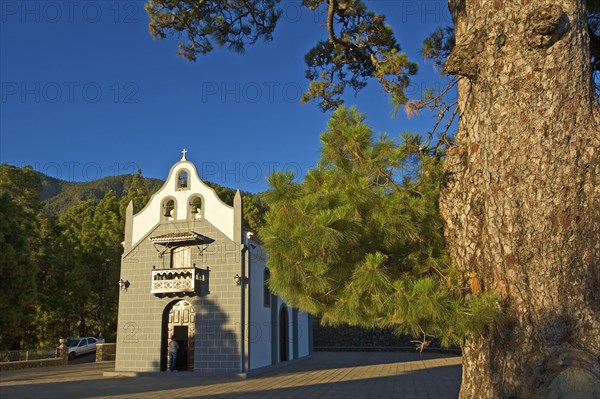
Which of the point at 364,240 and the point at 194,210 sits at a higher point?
the point at 194,210

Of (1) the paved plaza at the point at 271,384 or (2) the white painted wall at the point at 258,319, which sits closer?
(1) the paved plaza at the point at 271,384

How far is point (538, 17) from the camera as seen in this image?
335 centimetres

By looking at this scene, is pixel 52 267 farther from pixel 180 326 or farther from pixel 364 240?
pixel 364 240

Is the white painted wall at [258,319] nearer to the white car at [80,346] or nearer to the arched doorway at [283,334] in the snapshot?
the arched doorway at [283,334]

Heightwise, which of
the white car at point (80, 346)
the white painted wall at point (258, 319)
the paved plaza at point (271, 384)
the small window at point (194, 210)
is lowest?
the paved plaza at point (271, 384)

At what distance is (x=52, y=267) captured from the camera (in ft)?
92.8

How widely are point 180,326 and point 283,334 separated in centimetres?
504

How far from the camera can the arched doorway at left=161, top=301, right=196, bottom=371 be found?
17.7 metres

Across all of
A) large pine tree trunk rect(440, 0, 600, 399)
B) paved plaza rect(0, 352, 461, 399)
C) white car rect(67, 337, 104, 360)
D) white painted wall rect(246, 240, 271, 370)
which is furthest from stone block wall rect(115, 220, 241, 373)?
large pine tree trunk rect(440, 0, 600, 399)

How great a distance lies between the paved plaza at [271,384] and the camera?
11.9 metres

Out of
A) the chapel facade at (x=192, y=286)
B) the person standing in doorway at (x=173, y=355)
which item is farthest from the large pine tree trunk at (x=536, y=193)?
the person standing in doorway at (x=173, y=355)

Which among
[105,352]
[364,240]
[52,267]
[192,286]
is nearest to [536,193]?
[364,240]

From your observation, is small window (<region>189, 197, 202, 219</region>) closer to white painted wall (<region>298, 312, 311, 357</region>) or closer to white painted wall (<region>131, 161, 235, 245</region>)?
white painted wall (<region>131, 161, 235, 245</region>)

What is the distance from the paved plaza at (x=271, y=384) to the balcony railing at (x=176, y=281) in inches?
111
